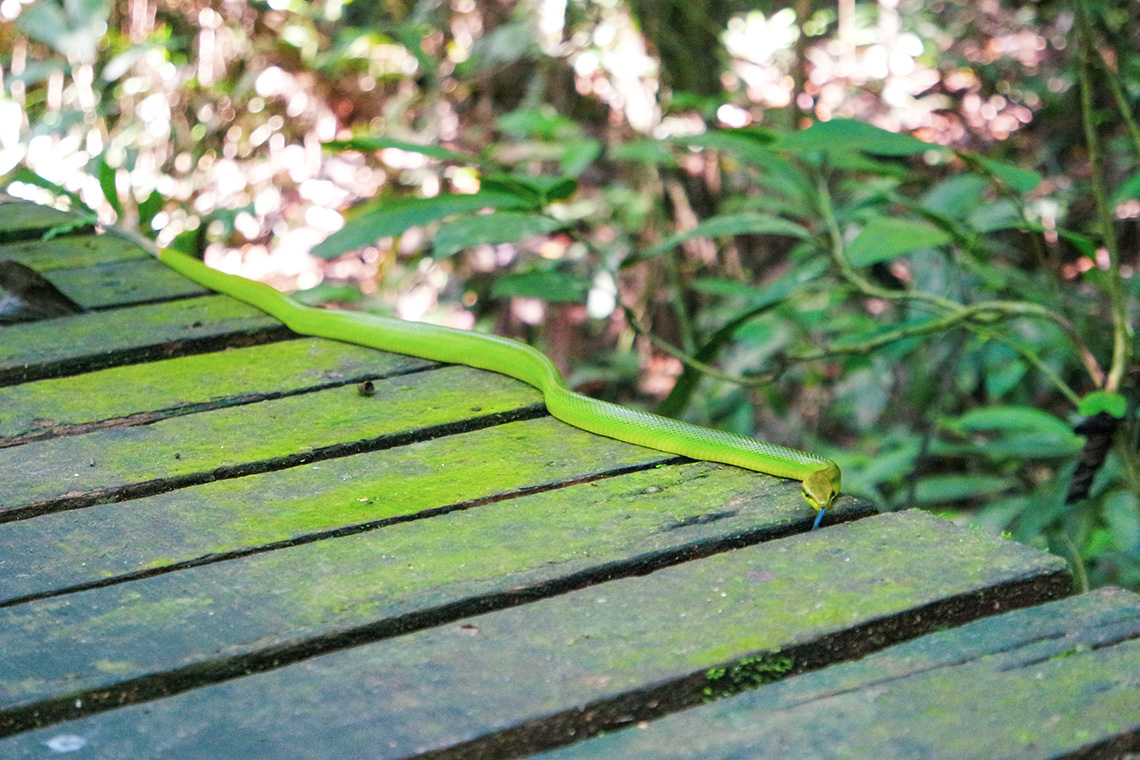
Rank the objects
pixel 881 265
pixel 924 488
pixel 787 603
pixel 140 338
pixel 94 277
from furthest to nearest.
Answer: pixel 881 265 < pixel 924 488 < pixel 94 277 < pixel 140 338 < pixel 787 603

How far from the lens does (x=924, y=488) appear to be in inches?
146

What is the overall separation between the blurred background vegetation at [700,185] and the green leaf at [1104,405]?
10cm

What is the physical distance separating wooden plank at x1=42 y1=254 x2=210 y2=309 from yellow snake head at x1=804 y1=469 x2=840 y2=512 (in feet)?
5.07

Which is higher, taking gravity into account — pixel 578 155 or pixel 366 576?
pixel 578 155

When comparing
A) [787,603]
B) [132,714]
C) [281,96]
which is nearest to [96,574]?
[132,714]

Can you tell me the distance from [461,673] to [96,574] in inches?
18.7

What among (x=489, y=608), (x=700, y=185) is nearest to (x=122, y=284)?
(x=489, y=608)

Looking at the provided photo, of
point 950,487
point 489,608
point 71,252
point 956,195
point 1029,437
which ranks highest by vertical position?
point 956,195

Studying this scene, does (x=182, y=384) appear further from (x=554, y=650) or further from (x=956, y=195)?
(x=956, y=195)

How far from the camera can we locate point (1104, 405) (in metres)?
2.25

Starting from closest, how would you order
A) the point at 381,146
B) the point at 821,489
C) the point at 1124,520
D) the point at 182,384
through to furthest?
the point at 821,489, the point at 182,384, the point at 381,146, the point at 1124,520

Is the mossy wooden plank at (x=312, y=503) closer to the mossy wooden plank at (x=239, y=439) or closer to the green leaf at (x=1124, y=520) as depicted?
the mossy wooden plank at (x=239, y=439)

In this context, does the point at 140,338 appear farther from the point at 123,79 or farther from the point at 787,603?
the point at 123,79

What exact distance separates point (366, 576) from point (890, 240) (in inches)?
64.7
